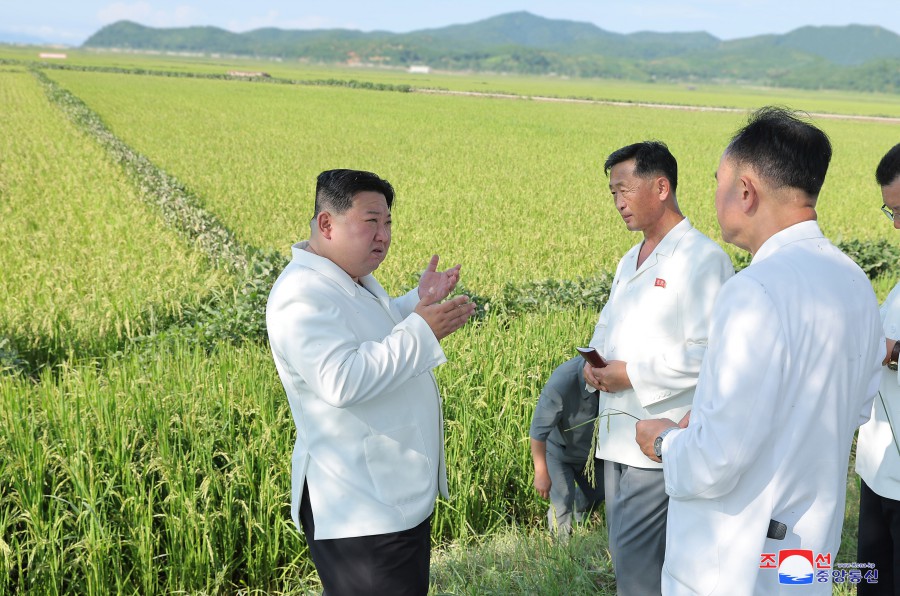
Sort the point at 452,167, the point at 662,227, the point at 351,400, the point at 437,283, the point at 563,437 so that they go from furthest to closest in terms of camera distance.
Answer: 1. the point at 452,167
2. the point at 563,437
3. the point at 662,227
4. the point at 437,283
5. the point at 351,400

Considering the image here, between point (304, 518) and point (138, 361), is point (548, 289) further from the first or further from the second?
point (304, 518)

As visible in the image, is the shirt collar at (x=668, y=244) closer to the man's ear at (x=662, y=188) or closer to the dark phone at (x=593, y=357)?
the man's ear at (x=662, y=188)

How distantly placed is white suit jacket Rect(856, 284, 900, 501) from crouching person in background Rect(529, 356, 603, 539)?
1011mm

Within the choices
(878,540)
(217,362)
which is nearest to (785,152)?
(878,540)

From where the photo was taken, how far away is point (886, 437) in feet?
8.84

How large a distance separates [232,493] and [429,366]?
177 cm

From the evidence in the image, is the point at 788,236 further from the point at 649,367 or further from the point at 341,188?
the point at 341,188

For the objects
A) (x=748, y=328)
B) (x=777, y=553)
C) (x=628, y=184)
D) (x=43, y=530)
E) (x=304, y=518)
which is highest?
(x=628, y=184)

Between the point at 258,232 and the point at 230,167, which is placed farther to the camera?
the point at 230,167

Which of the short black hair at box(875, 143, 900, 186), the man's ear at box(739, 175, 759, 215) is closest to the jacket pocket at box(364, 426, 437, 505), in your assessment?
the man's ear at box(739, 175, 759, 215)

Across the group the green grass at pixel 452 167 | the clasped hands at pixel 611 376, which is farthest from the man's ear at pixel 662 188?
the green grass at pixel 452 167

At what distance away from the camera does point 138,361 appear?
17.8 feet

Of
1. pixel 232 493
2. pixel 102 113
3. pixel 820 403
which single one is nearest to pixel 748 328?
pixel 820 403

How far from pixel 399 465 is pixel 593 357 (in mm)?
812
